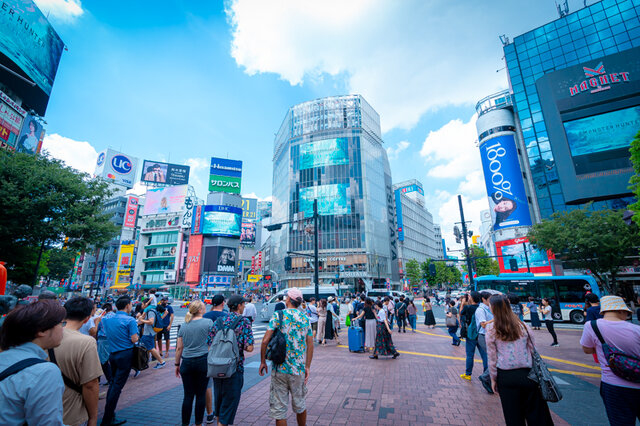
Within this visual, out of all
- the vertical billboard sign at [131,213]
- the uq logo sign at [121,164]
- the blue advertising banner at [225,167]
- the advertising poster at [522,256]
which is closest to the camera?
the advertising poster at [522,256]

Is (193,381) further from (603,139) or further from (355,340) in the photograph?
(603,139)

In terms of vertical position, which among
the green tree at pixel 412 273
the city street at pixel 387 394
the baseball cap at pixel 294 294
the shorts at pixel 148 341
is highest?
the green tree at pixel 412 273

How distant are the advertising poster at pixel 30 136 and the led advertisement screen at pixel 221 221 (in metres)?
34.5

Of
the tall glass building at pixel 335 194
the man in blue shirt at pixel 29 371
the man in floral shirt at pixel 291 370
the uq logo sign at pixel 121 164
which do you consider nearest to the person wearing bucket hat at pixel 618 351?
the man in floral shirt at pixel 291 370

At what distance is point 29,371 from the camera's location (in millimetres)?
1736

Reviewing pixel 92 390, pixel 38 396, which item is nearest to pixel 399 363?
pixel 92 390

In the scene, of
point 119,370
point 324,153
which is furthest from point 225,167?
point 119,370

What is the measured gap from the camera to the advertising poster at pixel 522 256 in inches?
1622

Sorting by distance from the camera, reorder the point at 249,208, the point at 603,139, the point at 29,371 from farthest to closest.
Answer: the point at 249,208
the point at 603,139
the point at 29,371

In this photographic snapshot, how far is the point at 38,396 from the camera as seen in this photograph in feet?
5.64

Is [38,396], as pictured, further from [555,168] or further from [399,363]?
[555,168]

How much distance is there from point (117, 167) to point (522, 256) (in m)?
92.1

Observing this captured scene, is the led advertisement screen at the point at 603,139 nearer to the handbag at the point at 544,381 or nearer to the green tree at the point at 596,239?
the green tree at the point at 596,239

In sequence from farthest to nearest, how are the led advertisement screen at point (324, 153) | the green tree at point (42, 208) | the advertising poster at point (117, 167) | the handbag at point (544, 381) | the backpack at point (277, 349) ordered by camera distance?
the advertising poster at point (117, 167) → the led advertisement screen at point (324, 153) → the green tree at point (42, 208) → the backpack at point (277, 349) → the handbag at point (544, 381)
